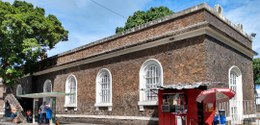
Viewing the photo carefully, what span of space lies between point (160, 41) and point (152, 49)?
0.76m

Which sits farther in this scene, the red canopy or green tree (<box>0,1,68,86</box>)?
green tree (<box>0,1,68,86</box>)

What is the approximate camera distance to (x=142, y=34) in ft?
55.0

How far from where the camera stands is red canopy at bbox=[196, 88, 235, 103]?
451 inches

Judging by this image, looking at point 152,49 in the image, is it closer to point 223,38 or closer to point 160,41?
point 160,41

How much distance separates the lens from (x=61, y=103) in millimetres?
22594

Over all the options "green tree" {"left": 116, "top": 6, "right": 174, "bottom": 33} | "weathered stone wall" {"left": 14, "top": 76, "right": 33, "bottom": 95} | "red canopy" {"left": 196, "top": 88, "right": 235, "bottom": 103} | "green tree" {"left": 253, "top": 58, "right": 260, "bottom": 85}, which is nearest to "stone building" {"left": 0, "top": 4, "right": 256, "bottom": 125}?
"red canopy" {"left": 196, "top": 88, "right": 235, "bottom": 103}

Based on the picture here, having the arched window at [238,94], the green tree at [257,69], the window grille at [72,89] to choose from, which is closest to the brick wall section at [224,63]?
the arched window at [238,94]

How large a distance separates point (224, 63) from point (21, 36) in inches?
575

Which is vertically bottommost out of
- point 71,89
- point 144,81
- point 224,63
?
point 71,89

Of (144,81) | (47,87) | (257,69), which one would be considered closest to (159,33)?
(144,81)

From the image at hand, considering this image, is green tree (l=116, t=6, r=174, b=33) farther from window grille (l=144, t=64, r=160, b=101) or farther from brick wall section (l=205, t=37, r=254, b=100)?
window grille (l=144, t=64, r=160, b=101)

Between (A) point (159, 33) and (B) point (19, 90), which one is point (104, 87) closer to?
(A) point (159, 33)

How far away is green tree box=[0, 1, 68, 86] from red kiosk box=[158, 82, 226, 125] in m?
12.6

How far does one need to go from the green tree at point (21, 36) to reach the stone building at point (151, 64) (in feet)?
9.38
